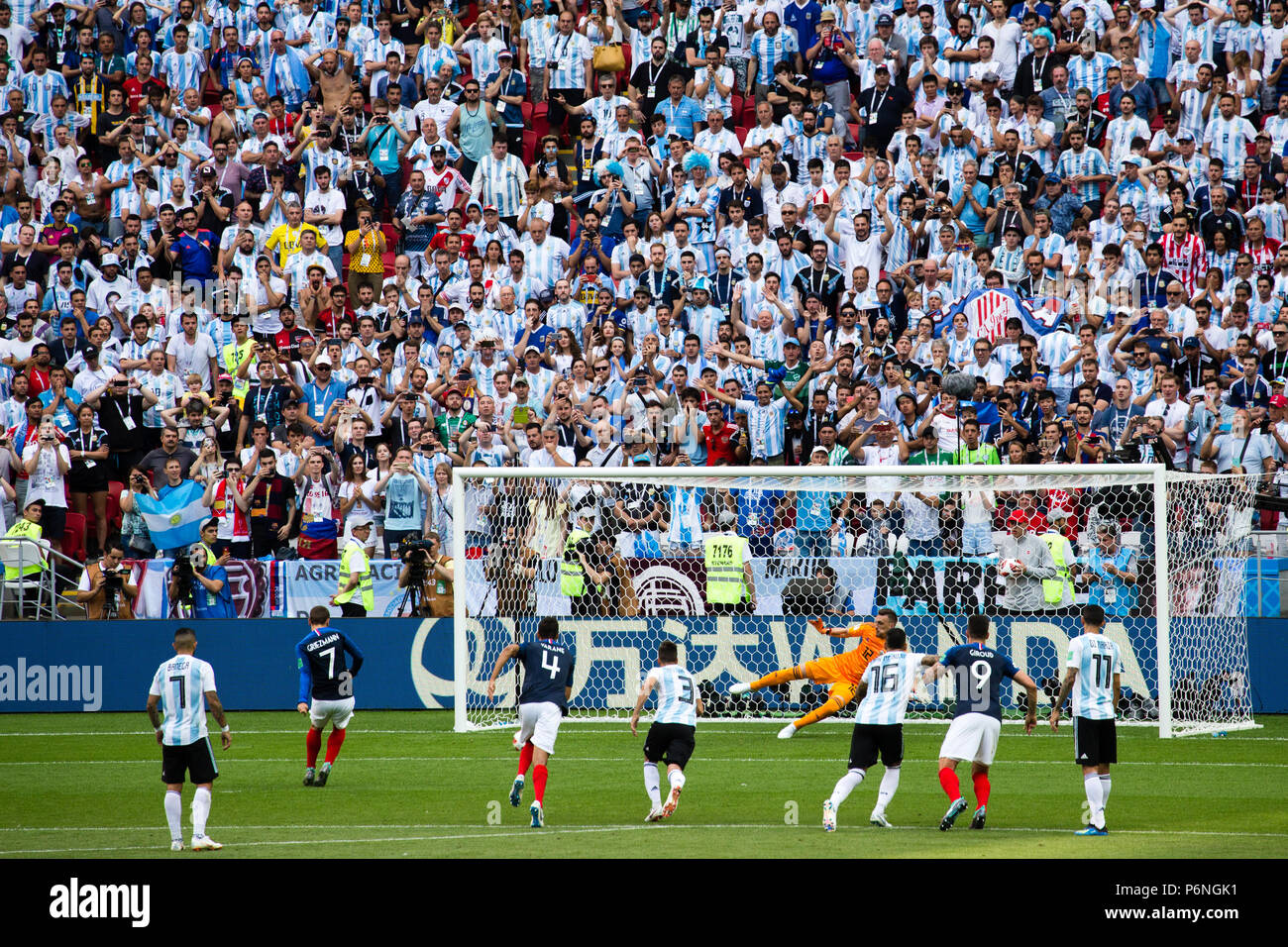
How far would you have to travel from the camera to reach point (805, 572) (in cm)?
1892

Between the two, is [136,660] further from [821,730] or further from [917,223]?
[917,223]

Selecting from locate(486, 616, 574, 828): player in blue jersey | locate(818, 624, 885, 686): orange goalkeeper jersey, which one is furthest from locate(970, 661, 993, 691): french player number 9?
locate(818, 624, 885, 686): orange goalkeeper jersey

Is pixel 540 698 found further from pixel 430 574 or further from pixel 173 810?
pixel 430 574

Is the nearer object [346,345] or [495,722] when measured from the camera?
[495,722]

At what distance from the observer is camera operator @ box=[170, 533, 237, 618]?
20.4 m

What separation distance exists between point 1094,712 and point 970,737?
94 cm

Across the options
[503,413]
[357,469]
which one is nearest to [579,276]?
[503,413]

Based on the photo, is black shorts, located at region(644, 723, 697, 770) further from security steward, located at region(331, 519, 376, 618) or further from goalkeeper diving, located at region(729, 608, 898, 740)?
security steward, located at region(331, 519, 376, 618)

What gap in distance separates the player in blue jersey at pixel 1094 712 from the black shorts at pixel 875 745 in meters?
1.35

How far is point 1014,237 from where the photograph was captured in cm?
2227

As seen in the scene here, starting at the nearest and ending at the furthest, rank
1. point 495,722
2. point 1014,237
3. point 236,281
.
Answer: point 495,722, point 1014,237, point 236,281

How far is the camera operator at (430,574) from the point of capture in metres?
20.1

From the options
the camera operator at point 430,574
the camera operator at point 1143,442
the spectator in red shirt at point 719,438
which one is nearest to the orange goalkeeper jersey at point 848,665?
the spectator in red shirt at point 719,438

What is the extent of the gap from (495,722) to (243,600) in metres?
4.32
